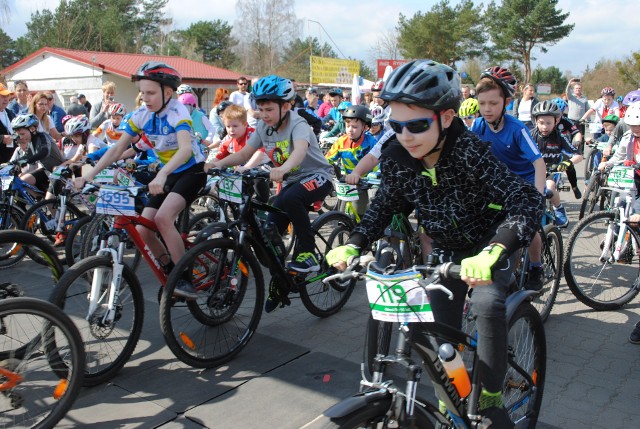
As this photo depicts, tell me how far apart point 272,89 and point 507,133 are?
1.95 meters

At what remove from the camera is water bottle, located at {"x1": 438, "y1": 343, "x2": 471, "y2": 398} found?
235 centimetres

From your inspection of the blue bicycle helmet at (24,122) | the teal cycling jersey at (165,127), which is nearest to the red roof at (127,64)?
the blue bicycle helmet at (24,122)

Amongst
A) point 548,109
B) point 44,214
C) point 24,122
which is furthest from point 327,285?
point 24,122

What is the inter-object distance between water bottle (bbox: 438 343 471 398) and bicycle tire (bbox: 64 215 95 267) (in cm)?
462

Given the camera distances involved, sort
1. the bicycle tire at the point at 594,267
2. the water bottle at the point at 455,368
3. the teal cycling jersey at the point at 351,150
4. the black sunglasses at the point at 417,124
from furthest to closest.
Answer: the teal cycling jersey at the point at 351,150
the bicycle tire at the point at 594,267
the black sunglasses at the point at 417,124
the water bottle at the point at 455,368

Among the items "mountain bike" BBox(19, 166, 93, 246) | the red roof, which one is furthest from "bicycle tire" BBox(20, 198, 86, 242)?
the red roof

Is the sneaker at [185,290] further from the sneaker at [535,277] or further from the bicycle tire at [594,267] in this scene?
the bicycle tire at [594,267]

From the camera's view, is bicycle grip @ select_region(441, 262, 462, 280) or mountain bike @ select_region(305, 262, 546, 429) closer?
mountain bike @ select_region(305, 262, 546, 429)

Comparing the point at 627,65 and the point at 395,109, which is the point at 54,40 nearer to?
the point at 627,65

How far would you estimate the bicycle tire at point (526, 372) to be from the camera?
9.86 ft

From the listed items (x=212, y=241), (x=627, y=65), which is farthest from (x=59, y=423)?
(x=627, y=65)

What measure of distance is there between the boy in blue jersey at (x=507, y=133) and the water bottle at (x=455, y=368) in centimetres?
245

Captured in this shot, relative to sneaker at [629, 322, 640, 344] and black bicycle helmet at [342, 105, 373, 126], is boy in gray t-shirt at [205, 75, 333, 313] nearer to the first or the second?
black bicycle helmet at [342, 105, 373, 126]

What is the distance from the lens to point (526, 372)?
10.0 feet
